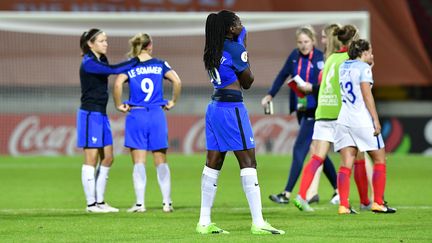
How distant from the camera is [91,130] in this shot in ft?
39.2

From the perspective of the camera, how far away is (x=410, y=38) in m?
24.9

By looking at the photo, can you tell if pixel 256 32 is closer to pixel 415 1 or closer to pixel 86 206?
pixel 415 1

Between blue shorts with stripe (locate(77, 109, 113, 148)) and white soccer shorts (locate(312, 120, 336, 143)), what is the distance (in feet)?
7.99

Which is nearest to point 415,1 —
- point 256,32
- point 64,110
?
point 256,32

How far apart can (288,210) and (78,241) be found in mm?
3736

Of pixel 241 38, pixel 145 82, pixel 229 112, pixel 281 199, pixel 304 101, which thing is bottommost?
pixel 281 199

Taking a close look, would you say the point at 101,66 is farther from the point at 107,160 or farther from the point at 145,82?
the point at 107,160

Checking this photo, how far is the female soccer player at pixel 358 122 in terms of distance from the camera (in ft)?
35.6

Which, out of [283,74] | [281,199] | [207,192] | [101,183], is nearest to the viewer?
[207,192]

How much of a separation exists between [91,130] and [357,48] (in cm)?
320

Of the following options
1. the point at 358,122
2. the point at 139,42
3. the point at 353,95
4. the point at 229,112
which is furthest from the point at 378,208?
the point at 139,42

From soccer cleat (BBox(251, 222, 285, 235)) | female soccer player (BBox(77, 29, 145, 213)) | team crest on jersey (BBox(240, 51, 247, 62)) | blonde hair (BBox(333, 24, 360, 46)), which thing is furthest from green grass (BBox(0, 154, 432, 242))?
blonde hair (BBox(333, 24, 360, 46))

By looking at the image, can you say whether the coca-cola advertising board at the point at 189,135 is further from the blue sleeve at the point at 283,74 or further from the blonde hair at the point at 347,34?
the blonde hair at the point at 347,34

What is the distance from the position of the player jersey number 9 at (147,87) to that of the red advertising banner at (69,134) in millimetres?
12775
